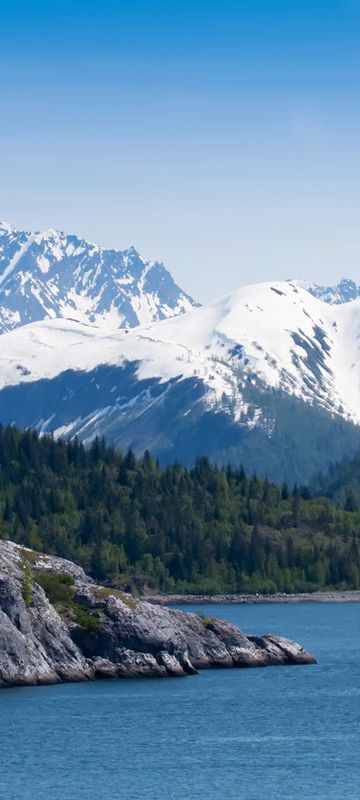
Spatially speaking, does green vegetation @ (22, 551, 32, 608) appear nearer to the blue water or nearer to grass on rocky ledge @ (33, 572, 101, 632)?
grass on rocky ledge @ (33, 572, 101, 632)

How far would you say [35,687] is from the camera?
117m

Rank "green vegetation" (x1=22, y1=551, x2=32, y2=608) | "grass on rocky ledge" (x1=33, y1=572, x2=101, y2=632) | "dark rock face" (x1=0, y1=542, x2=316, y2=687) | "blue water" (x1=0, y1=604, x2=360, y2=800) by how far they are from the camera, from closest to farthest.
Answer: "blue water" (x1=0, y1=604, x2=360, y2=800)
"dark rock face" (x1=0, y1=542, x2=316, y2=687)
"green vegetation" (x1=22, y1=551, x2=32, y2=608)
"grass on rocky ledge" (x1=33, y1=572, x2=101, y2=632)

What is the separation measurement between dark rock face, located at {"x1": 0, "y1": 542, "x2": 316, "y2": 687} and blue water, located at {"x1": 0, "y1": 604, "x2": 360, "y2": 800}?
140 centimetres

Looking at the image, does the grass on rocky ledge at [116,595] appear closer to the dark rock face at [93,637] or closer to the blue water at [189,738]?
the dark rock face at [93,637]

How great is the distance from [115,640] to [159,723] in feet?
48.5

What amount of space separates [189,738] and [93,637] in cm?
2031

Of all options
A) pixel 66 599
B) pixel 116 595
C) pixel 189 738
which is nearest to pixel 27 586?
pixel 66 599

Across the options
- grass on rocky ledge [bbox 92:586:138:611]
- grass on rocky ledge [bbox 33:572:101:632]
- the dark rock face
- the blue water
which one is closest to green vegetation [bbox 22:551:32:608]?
the dark rock face

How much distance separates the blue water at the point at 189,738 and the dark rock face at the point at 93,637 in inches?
55.0

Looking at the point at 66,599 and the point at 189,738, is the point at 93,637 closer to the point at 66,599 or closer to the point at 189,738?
the point at 66,599

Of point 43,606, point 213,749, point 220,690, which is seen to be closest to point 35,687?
point 43,606

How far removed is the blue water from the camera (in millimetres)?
87812

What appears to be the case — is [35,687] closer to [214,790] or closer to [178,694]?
[178,694]

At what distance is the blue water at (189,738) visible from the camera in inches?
3457
